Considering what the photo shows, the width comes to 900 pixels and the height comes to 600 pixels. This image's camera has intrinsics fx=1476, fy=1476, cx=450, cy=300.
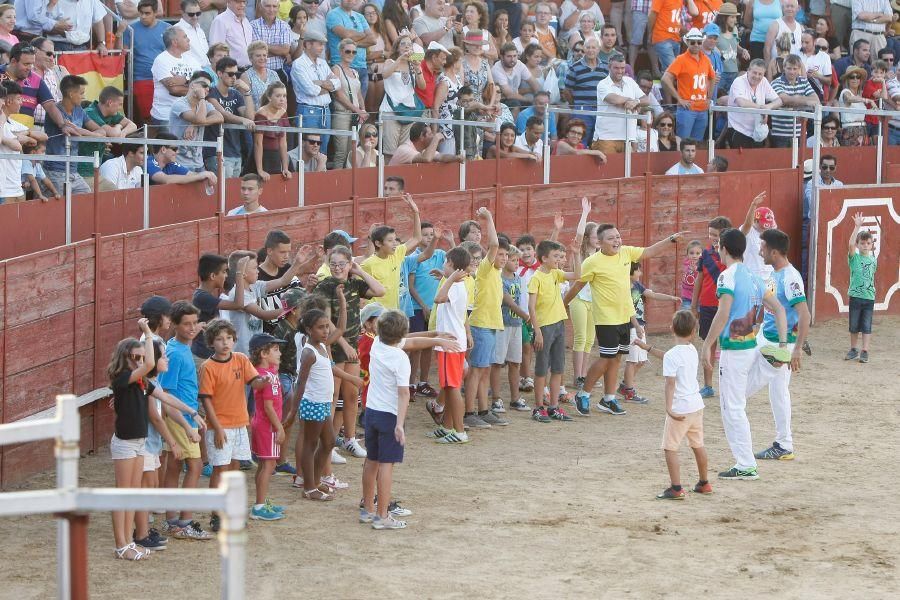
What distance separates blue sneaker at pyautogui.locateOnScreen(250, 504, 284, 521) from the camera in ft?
31.8

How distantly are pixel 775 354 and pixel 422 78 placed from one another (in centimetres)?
637

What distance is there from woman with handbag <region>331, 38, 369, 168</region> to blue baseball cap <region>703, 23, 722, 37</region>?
18.1 feet

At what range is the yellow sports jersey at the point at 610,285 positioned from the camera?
13.3 meters

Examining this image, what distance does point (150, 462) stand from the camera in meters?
8.97

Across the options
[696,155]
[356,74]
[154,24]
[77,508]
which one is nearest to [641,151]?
[696,155]

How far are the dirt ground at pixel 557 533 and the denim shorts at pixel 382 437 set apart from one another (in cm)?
53

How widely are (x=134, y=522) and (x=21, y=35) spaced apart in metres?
6.80

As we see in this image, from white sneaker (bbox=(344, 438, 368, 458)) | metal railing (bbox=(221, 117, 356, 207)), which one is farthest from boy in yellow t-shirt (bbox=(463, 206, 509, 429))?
metal railing (bbox=(221, 117, 356, 207))

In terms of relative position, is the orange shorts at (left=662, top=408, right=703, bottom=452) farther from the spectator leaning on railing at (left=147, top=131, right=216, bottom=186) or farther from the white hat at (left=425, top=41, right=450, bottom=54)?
the white hat at (left=425, top=41, right=450, bottom=54)

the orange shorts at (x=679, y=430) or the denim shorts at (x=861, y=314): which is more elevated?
the denim shorts at (x=861, y=314)

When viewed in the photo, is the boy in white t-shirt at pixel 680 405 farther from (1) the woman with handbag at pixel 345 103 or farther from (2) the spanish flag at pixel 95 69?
(2) the spanish flag at pixel 95 69

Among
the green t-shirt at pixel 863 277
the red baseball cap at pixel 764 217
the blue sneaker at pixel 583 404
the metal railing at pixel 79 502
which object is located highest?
the red baseball cap at pixel 764 217

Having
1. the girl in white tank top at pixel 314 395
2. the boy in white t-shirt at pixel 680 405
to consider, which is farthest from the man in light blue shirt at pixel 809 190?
the girl in white tank top at pixel 314 395

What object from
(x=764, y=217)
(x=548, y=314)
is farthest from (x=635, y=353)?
(x=764, y=217)
